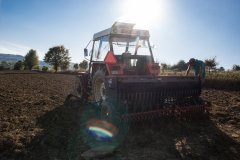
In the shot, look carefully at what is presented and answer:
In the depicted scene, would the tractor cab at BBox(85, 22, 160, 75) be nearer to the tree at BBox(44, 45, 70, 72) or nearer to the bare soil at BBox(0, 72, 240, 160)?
the bare soil at BBox(0, 72, 240, 160)

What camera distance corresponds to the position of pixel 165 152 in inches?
172

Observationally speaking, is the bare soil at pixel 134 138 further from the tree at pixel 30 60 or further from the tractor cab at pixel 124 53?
the tree at pixel 30 60

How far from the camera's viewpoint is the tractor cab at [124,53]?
6.55 metres

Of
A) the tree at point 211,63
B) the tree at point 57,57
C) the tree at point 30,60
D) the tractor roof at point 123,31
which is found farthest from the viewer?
the tree at point 30,60

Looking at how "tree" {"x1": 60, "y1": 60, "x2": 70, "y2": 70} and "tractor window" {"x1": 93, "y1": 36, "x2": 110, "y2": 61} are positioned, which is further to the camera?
"tree" {"x1": 60, "y1": 60, "x2": 70, "y2": 70}

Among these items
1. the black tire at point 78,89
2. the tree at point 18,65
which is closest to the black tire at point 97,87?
the black tire at point 78,89

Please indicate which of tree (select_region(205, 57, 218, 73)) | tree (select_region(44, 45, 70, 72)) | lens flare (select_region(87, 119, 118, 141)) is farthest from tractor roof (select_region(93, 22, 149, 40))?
tree (select_region(44, 45, 70, 72))

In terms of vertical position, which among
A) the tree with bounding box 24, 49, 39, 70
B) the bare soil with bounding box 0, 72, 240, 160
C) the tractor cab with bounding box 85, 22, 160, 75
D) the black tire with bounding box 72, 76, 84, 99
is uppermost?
the tree with bounding box 24, 49, 39, 70

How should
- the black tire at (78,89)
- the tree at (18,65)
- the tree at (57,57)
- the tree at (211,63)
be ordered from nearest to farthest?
1. the black tire at (78,89)
2. the tree at (211,63)
3. the tree at (57,57)
4. the tree at (18,65)

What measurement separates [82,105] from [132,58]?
2875 millimetres

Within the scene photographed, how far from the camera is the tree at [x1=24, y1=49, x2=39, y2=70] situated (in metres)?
83.0

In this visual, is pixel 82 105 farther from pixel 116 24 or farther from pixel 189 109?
pixel 189 109

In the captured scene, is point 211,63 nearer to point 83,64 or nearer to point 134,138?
point 134,138

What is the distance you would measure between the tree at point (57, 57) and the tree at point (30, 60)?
→ 40.2 ft
